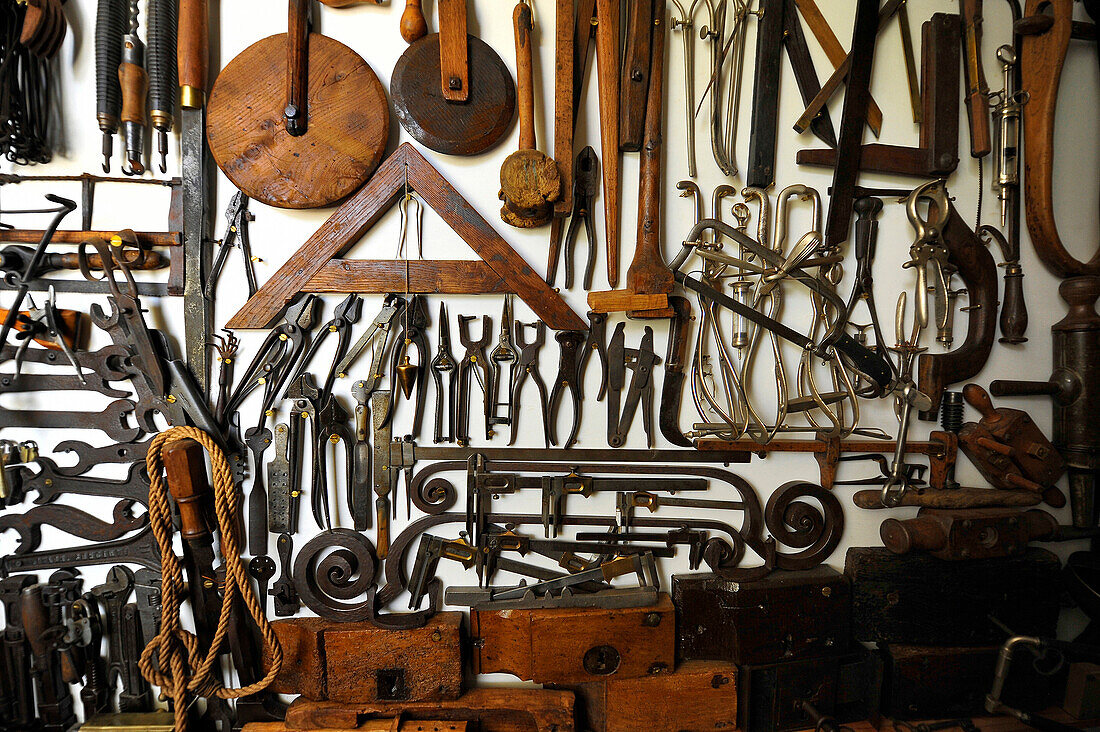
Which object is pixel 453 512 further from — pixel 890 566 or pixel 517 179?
pixel 890 566

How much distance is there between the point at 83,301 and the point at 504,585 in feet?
5.24

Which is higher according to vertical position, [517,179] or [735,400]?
[517,179]

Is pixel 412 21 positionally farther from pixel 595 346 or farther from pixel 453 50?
pixel 595 346

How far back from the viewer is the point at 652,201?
5.36ft

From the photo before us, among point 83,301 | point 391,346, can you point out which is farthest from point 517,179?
point 83,301

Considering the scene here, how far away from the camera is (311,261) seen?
1578 millimetres

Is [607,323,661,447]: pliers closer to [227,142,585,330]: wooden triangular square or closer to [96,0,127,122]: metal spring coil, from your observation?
[227,142,585,330]: wooden triangular square

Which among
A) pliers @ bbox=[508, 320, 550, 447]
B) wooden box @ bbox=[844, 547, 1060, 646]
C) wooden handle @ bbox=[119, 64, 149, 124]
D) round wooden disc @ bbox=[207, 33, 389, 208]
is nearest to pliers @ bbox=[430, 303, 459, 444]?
pliers @ bbox=[508, 320, 550, 447]

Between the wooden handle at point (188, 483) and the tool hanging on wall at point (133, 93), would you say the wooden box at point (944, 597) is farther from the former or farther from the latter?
the tool hanging on wall at point (133, 93)

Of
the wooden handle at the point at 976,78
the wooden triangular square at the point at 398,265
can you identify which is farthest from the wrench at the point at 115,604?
the wooden handle at the point at 976,78

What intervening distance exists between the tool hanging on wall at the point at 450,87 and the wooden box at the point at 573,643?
4.81ft

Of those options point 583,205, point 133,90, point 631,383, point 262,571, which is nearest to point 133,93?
point 133,90

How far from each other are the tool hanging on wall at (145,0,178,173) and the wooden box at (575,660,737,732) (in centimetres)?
217

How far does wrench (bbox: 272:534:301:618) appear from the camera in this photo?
166 cm
